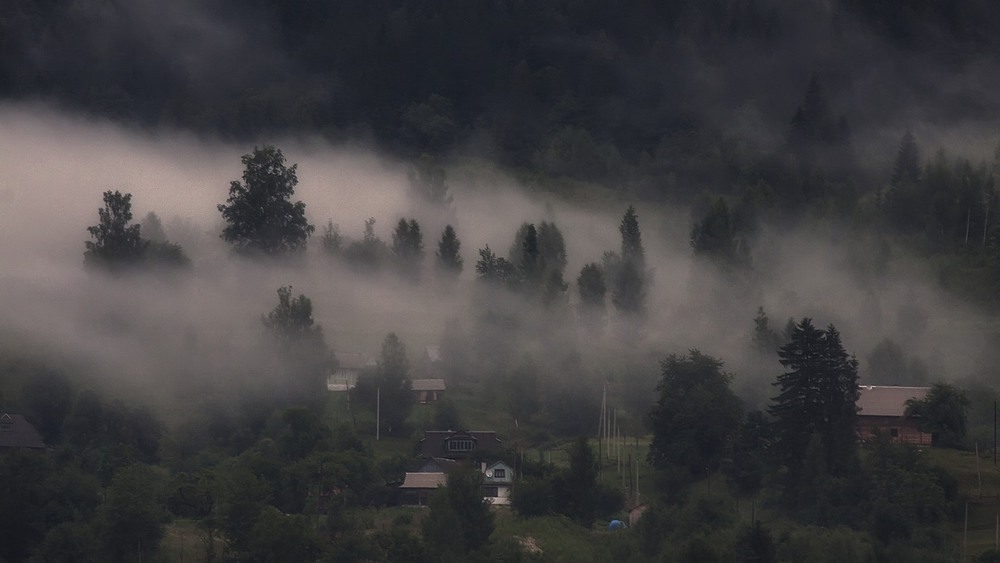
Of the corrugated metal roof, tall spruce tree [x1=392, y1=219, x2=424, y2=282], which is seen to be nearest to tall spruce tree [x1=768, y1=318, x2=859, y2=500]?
the corrugated metal roof

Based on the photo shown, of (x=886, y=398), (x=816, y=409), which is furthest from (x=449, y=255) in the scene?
(x=816, y=409)

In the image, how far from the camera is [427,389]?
4855 inches

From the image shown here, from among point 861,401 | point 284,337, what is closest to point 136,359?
point 284,337

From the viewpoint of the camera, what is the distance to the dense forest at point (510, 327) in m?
97.1

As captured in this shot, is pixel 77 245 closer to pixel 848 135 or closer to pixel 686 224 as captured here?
pixel 686 224

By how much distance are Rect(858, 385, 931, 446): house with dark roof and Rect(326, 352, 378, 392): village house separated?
2940 cm

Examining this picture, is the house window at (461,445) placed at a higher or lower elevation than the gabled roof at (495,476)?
higher

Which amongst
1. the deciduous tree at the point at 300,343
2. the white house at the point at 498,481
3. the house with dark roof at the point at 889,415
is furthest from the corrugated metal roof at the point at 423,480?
the house with dark roof at the point at 889,415

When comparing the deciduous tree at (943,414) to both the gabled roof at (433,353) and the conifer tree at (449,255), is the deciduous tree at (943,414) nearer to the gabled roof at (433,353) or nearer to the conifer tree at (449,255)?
the gabled roof at (433,353)

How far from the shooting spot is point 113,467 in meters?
106

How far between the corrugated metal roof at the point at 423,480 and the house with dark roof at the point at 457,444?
362 cm

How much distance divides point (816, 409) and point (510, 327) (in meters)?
33.2

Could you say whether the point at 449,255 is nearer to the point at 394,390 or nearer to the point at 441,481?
the point at 394,390

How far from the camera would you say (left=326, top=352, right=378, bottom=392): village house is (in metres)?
126
